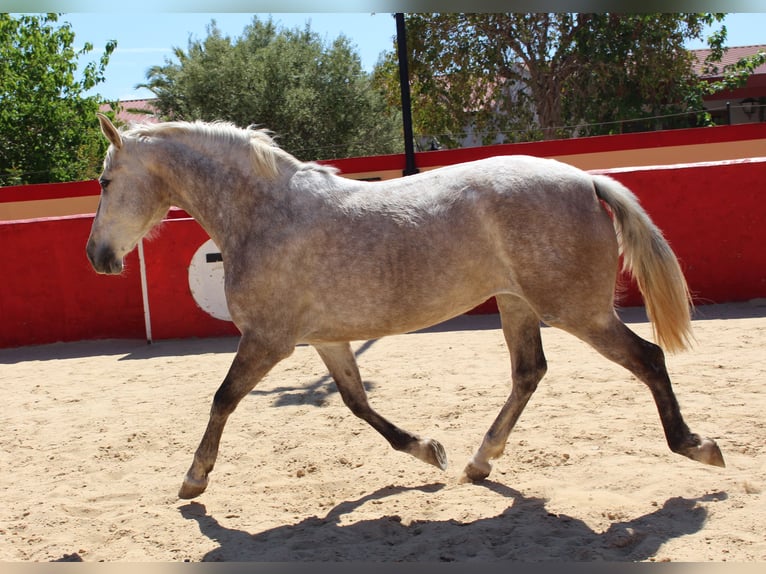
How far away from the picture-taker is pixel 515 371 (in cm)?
389

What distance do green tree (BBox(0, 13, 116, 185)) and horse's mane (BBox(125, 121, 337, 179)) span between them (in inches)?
621

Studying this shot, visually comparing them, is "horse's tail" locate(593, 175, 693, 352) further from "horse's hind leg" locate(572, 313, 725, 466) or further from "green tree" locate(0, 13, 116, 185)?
"green tree" locate(0, 13, 116, 185)

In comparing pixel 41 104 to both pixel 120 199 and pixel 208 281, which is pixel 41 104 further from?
pixel 120 199

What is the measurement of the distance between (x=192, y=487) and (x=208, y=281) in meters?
4.66

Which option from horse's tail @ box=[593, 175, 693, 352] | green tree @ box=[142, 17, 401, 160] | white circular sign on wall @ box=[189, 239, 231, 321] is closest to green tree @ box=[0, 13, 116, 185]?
green tree @ box=[142, 17, 401, 160]

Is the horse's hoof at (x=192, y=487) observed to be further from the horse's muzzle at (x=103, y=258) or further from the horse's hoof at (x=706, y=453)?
the horse's hoof at (x=706, y=453)

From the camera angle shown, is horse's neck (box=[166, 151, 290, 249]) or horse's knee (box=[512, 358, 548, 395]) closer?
horse's neck (box=[166, 151, 290, 249])

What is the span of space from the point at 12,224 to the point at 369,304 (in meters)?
6.41

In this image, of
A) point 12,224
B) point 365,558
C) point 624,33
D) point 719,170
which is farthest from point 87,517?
point 624,33

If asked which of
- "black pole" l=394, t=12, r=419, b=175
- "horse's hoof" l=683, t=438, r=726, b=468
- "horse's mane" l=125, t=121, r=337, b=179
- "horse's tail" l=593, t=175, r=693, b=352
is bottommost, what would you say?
"horse's hoof" l=683, t=438, r=726, b=468

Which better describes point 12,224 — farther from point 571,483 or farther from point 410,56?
point 410,56

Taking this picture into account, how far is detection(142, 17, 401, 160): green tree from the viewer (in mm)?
23250

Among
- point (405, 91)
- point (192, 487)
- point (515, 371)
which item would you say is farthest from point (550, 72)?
point (192, 487)

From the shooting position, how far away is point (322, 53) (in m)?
24.7
